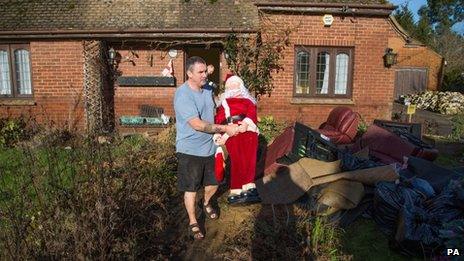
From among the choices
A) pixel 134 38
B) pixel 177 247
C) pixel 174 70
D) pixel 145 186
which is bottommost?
pixel 177 247

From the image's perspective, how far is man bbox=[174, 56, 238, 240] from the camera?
3.95 meters

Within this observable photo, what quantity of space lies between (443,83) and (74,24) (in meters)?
24.6

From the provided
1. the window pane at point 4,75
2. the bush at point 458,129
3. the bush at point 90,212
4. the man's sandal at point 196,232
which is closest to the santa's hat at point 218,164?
the man's sandal at point 196,232

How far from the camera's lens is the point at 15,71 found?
11328 mm

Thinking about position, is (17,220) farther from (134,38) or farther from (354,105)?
(354,105)

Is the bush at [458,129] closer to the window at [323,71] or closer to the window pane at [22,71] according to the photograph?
the window at [323,71]

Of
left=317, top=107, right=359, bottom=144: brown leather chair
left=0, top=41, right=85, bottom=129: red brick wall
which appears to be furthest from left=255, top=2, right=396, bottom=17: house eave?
left=0, top=41, right=85, bottom=129: red brick wall

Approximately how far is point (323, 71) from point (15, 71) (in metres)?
8.95

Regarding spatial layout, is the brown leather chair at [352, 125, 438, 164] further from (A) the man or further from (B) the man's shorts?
(B) the man's shorts

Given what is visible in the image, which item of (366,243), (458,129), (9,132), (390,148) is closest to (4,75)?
(9,132)

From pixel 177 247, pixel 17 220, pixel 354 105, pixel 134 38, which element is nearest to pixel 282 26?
pixel 354 105

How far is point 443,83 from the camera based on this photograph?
26.5 meters

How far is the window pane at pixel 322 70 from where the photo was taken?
11.0 metres

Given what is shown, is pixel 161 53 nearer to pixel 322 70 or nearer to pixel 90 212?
pixel 322 70
